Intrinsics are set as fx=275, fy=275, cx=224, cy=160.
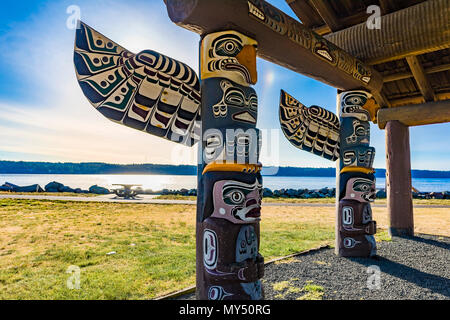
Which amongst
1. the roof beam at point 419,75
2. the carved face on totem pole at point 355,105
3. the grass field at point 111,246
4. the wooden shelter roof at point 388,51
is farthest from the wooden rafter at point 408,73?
the grass field at point 111,246

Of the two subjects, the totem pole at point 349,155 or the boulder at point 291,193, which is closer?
the totem pole at point 349,155

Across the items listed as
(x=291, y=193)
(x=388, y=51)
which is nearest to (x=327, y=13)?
(x=388, y=51)

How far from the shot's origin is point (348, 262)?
14.6 ft

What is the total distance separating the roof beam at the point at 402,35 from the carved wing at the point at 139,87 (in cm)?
350

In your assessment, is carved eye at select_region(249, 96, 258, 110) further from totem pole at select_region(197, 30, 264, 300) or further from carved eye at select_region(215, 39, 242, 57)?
carved eye at select_region(215, 39, 242, 57)

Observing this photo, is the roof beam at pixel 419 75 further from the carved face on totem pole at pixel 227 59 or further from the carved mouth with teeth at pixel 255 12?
the carved face on totem pole at pixel 227 59

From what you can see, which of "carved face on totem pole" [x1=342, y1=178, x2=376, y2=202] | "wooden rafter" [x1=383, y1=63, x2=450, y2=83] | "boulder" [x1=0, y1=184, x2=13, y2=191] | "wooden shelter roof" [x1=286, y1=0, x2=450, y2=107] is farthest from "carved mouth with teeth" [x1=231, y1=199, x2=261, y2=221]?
"boulder" [x1=0, y1=184, x2=13, y2=191]

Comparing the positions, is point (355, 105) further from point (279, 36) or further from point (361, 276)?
point (361, 276)

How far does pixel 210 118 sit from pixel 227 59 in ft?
2.09

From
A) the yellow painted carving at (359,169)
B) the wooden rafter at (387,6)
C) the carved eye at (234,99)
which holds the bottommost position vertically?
the yellow painted carving at (359,169)

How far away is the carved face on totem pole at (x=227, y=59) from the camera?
2.84 m
